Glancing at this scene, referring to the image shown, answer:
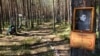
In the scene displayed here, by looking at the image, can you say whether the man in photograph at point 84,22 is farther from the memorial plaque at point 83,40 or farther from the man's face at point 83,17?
the memorial plaque at point 83,40

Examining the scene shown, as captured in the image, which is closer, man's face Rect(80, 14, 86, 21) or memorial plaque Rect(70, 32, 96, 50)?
memorial plaque Rect(70, 32, 96, 50)

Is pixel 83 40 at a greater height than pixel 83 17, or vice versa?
pixel 83 17

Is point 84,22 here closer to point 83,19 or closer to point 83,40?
point 83,19

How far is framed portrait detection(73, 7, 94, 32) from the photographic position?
3.74 m

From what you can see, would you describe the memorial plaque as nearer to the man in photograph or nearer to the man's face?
the man in photograph

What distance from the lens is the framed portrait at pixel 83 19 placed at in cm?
374

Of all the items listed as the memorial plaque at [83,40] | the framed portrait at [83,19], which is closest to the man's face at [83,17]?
the framed portrait at [83,19]

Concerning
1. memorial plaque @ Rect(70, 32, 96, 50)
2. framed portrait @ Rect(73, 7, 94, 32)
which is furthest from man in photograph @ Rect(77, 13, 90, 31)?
memorial plaque @ Rect(70, 32, 96, 50)

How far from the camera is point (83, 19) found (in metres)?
3.87

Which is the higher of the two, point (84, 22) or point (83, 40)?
point (84, 22)

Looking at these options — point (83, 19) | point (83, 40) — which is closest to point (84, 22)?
point (83, 19)

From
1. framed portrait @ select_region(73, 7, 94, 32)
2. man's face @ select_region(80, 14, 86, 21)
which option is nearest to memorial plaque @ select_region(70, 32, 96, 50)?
framed portrait @ select_region(73, 7, 94, 32)

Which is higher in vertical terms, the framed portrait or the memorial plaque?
the framed portrait

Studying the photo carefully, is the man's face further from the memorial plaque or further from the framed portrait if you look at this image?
the memorial plaque
